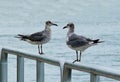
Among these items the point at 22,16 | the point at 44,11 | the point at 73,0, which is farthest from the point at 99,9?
the point at 22,16

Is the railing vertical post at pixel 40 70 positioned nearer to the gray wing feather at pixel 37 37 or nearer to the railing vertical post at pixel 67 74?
the railing vertical post at pixel 67 74

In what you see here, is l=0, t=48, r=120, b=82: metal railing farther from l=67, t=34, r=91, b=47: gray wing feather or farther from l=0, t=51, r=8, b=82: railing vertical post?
l=67, t=34, r=91, b=47: gray wing feather

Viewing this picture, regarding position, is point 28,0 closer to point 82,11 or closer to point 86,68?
point 82,11

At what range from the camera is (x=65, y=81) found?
11.0 ft

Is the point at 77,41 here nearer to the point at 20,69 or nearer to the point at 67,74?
the point at 20,69

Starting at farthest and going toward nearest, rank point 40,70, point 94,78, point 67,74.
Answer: point 40,70
point 67,74
point 94,78

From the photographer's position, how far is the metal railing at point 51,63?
9.58 ft

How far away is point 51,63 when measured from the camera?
11.5 ft

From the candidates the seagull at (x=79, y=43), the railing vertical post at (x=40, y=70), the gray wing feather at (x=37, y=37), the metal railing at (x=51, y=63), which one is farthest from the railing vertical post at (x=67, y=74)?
the gray wing feather at (x=37, y=37)

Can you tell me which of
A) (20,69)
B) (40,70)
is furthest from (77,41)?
(40,70)

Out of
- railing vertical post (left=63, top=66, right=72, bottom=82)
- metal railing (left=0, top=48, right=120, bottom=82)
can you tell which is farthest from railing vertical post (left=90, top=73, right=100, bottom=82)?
railing vertical post (left=63, top=66, right=72, bottom=82)

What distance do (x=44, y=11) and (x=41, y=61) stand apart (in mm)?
45662

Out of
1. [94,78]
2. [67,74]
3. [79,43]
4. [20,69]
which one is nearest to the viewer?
[94,78]

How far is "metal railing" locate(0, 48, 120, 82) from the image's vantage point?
292cm
